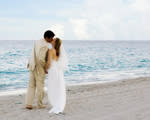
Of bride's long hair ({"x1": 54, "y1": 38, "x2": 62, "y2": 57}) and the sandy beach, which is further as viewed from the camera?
bride's long hair ({"x1": 54, "y1": 38, "x2": 62, "y2": 57})

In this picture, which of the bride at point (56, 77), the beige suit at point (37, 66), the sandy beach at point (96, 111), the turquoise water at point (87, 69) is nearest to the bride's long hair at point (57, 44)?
the bride at point (56, 77)

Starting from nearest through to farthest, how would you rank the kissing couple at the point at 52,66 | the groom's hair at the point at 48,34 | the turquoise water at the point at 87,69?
the groom's hair at the point at 48,34 < the kissing couple at the point at 52,66 < the turquoise water at the point at 87,69

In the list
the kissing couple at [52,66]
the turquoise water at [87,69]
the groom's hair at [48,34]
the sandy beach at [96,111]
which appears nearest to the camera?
the sandy beach at [96,111]

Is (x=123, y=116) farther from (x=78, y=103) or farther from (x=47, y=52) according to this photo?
(x=47, y=52)

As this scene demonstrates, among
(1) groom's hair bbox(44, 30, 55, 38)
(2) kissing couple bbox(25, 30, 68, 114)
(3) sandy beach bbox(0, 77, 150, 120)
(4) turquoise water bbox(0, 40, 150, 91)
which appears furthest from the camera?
(4) turquoise water bbox(0, 40, 150, 91)

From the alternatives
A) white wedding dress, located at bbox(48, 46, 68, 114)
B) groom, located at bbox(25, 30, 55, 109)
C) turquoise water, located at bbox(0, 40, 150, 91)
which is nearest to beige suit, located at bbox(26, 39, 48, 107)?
groom, located at bbox(25, 30, 55, 109)

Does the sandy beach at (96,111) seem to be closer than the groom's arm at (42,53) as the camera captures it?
Yes

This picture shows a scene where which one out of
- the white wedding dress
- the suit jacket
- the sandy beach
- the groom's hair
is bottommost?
the sandy beach

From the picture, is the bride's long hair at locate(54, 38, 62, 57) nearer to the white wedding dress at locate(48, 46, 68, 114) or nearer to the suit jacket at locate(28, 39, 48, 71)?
the white wedding dress at locate(48, 46, 68, 114)

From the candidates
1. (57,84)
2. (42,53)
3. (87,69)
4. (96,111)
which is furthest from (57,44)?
(87,69)

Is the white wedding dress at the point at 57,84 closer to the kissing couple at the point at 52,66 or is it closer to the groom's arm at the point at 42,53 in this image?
the kissing couple at the point at 52,66

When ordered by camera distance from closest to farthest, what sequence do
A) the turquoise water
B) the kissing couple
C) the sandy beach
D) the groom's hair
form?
the sandy beach → the groom's hair → the kissing couple → the turquoise water

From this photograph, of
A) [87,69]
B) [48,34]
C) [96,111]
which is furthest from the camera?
[87,69]

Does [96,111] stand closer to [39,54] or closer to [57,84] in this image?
[57,84]
